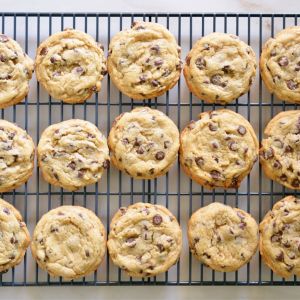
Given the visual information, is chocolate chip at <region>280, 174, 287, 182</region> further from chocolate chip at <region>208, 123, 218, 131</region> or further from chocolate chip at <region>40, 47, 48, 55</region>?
chocolate chip at <region>40, 47, 48, 55</region>

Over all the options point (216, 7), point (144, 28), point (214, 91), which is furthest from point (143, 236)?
point (216, 7)

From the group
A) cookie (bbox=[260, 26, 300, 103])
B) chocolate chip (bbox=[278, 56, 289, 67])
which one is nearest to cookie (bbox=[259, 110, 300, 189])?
cookie (bbox=[260, 26, 300, 103])

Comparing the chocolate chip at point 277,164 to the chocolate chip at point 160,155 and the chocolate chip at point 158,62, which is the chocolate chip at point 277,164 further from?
the chocolate chip at point 158,62

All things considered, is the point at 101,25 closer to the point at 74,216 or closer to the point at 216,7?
the point at 216,7

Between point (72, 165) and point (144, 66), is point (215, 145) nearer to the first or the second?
point (144, 66)

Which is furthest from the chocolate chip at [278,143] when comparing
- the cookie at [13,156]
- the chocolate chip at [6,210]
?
the chocolate chip at [6,210]

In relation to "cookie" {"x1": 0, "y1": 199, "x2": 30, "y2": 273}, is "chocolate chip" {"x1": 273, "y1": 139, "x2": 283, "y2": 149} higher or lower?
higher

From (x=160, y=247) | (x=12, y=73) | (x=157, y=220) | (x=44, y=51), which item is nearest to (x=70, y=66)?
(x=44, y=51)

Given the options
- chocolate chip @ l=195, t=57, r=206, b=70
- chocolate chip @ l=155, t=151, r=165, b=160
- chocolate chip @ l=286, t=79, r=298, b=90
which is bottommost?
chocolate chip @ l=155, t=151, r=165, b=160
